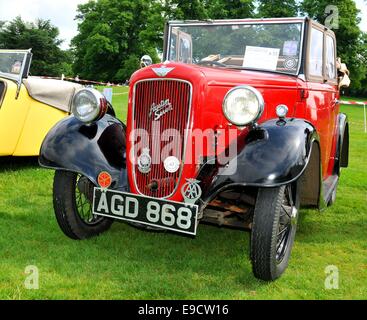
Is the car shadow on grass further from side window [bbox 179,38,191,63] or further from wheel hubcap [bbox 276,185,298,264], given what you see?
wheel hubcap [bbox 276,185,298,264]

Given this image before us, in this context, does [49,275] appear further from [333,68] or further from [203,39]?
[333,68]

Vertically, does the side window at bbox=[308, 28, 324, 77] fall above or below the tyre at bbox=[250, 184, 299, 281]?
above

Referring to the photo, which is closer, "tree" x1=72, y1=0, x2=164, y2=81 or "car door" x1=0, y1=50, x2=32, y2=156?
"car door" x1=0, y1=50, x2=32, y2=156

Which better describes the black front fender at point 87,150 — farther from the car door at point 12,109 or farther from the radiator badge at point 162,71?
the car door at point 12,109

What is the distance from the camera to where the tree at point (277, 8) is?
3191cm

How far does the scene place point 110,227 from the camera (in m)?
4.41

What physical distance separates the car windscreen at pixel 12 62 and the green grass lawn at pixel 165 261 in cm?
232

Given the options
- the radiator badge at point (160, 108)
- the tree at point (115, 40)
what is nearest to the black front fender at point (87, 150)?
the radiator badge at point (160, 108)

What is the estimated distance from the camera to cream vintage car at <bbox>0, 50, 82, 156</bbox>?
609 cm

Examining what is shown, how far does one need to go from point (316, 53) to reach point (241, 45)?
2.36 feet

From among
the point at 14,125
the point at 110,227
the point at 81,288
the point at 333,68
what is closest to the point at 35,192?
the point at 14,125

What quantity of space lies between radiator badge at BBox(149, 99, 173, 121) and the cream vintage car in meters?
3.34

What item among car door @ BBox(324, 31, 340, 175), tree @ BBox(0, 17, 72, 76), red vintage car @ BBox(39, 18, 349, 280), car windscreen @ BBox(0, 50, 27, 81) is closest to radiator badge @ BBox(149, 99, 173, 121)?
red vintage car @ BBox(39, 18, 349, 280)

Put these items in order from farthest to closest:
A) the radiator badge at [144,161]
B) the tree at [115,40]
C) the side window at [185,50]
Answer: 1. the tree at [115,40]
2. the side window at [185,50]
3. the radiator badge at [144,161]
